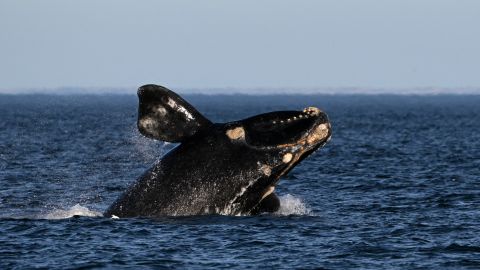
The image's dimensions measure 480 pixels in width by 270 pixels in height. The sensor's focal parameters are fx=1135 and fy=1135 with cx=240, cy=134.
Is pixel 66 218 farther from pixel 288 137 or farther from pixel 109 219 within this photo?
pixel 288 137

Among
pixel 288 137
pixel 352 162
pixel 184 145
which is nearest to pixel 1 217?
pixel 184 145

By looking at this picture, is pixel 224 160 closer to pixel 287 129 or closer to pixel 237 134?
pixel 237 134

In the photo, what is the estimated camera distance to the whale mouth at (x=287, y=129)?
19.8m

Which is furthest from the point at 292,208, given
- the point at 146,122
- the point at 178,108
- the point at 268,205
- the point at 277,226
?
the point at 146,122

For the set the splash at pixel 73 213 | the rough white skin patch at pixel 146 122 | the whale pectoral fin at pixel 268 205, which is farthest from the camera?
the splash at pixel 73 213

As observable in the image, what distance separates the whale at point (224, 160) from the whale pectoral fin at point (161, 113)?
0.04 meters

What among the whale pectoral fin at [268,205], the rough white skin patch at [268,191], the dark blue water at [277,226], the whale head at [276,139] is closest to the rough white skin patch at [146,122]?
the whale head at [276,139]

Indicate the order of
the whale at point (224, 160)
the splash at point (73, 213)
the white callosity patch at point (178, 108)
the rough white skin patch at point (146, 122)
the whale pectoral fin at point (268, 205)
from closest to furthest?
1. the rough white skin patch at point (146, 122)
2. the white callosity patch at point (178, 108)
3. the whale at point (224, 160)
4. the whale pectoral fin at point (268, 205)
5. the splash at point (73, 213)

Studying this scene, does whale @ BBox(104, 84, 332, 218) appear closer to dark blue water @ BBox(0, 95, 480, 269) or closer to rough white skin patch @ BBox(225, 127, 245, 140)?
rough white skin patch @ BBox(225, 127, 245, 140)

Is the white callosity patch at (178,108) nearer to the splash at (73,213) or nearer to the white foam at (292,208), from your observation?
the white foam at (292,208)

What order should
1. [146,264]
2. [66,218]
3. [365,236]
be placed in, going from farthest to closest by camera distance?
[66,218] < [365,236] < [146,264]

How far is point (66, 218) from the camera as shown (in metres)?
23.2

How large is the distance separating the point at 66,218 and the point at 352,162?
2257 centimetres

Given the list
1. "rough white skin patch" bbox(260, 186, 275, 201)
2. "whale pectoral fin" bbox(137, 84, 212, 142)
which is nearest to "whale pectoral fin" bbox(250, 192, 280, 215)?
"rough white skin patch" bbox(260, 186, 275, 201)
